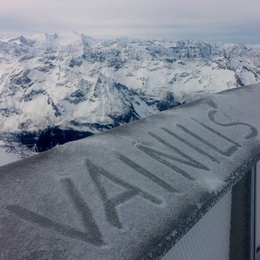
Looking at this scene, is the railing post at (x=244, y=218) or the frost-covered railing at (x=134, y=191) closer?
the frost-covered railing at (x=134, y=191)

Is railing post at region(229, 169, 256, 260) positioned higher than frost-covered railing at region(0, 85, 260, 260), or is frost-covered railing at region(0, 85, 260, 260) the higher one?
frost-covered railing at region(0, 85, 260, 260)

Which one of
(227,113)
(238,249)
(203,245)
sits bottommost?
(238,249)

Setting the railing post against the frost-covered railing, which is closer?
the frost-covered railing

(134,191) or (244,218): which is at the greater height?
(134,191)

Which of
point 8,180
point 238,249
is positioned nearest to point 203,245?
point 238,249

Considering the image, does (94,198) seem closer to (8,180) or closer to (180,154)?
(8,180)

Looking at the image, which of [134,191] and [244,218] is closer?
[134,191]

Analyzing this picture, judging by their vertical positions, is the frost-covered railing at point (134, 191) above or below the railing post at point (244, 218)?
above

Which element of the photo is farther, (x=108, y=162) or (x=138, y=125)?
(x=138, y=125)
